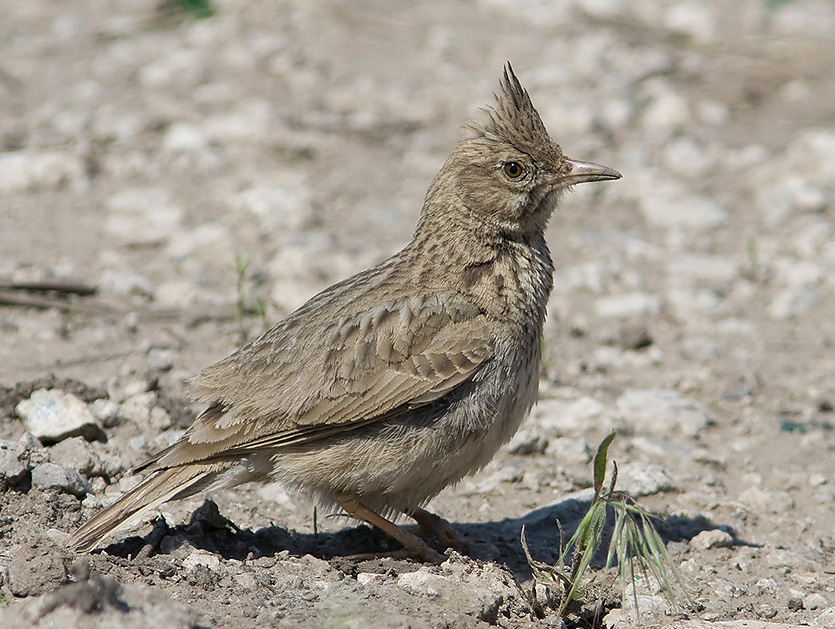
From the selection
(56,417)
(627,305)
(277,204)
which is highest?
(277,204)

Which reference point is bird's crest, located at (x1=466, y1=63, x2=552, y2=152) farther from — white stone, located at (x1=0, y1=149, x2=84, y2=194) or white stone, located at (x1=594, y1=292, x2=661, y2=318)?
white stone, located at (x1=0, y1=149, x2=84, y2=194)

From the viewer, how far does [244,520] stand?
5090 millimetres

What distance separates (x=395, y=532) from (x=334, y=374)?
29.6 inches

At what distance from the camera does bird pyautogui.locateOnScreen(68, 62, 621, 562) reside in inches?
182

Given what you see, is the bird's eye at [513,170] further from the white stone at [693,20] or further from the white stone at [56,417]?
the white stone at [693,20]

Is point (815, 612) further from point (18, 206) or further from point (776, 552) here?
point (18, 206)

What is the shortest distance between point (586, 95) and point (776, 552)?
5.93 metres

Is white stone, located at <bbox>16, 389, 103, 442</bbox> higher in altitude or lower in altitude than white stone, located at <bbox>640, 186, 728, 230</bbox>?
lower

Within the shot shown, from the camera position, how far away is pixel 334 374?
15.5 feet

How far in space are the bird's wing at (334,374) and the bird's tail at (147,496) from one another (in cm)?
6

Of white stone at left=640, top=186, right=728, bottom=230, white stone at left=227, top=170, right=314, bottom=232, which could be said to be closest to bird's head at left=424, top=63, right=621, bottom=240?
white stone at left=227, top=170, right=314, bottom=232

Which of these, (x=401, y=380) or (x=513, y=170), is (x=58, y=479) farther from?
(x=513, y=170)

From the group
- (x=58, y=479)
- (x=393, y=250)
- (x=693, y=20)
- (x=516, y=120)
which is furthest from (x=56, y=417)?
(x=693, y=20)

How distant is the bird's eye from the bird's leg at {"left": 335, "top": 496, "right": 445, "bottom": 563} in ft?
5.80
